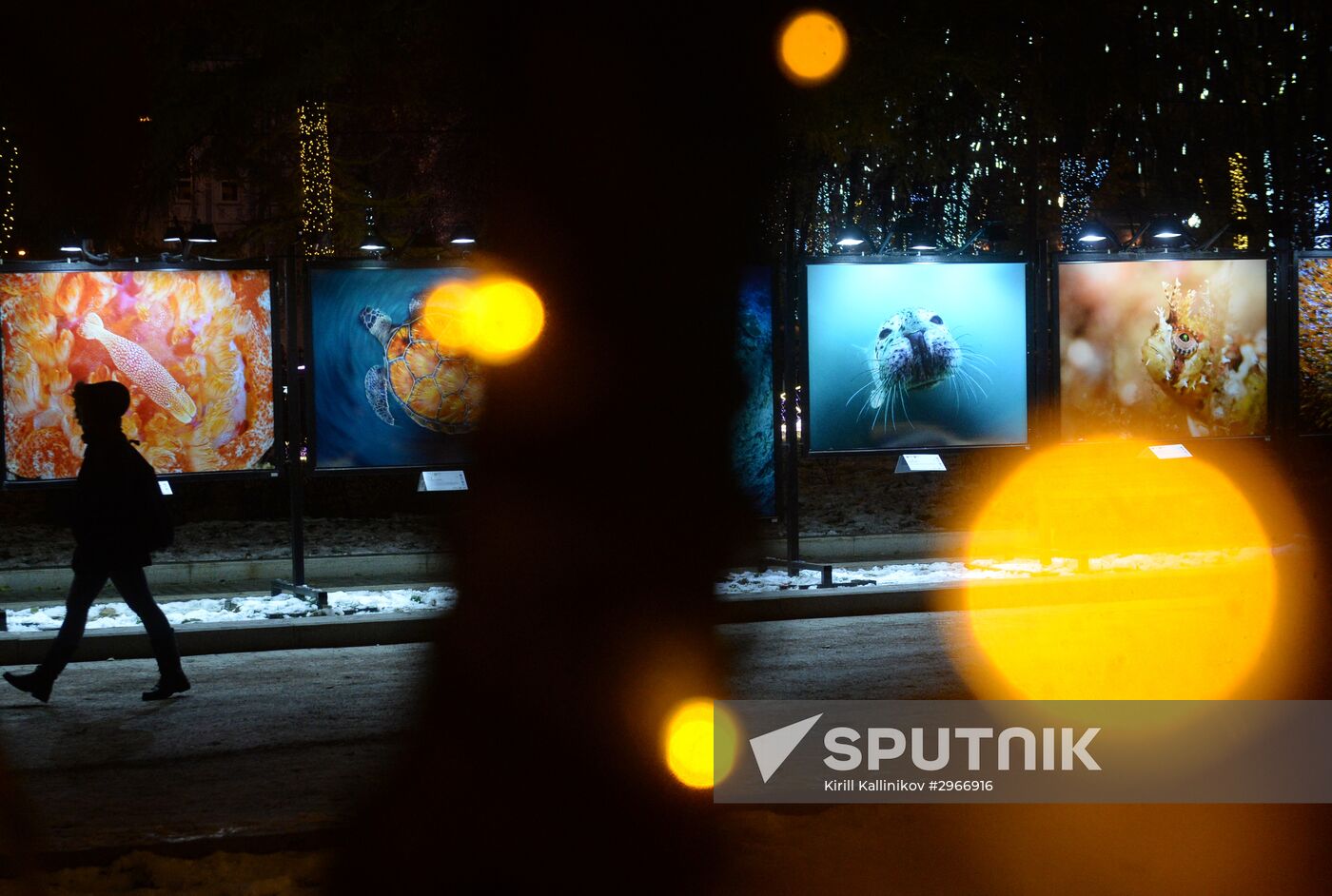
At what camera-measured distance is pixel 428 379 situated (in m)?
12.4

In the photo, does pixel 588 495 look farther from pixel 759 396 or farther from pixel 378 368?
pixel 759 396

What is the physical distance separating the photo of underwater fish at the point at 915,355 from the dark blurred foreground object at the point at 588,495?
8.49 meters

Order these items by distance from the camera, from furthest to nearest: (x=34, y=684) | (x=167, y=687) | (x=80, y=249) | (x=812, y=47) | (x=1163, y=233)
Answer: (x=1163, y=233) < (x=80, y=249) < (x=812, y=47) < (x=167, y=687) < (x=34, y=684)

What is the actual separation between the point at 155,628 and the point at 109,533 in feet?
1.99

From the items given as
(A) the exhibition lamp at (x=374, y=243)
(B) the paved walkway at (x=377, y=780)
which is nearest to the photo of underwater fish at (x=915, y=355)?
(B) the paved walkway at (x=377, y=780)

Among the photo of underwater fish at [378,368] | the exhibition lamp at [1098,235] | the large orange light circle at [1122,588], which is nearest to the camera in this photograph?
the large orange light circle at [1122,588]

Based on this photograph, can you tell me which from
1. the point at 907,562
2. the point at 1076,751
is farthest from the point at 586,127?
the point at 907,562

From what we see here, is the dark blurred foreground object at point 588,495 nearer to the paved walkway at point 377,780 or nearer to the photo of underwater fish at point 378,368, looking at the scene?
the paved walkway at point 377,780

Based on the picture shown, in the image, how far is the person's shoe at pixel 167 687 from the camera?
8.82 m

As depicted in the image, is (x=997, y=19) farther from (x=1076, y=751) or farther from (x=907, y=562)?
(x=1076, y=751)

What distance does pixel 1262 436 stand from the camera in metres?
14.7

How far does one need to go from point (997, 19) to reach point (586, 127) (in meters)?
7.23

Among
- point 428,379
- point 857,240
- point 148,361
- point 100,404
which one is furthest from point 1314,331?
point 100,404

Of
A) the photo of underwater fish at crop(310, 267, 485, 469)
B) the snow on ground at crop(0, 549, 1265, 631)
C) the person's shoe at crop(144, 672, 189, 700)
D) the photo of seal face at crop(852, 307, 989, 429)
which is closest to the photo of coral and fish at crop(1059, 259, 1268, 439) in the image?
the photo of seal face at crop(852, 307, 989, 429)
